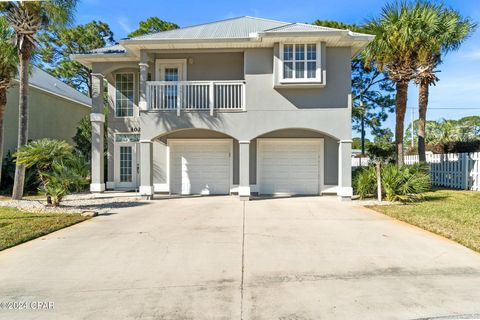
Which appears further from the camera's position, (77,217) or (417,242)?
(77,217)

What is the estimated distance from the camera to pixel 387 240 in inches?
289

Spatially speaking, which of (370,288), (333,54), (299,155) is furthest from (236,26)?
(370,288)

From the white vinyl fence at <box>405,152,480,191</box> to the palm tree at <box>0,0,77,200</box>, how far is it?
17858 millimetres

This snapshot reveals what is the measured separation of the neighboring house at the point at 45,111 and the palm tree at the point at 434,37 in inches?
690

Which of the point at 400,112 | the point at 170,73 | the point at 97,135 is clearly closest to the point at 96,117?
the point at 97,135

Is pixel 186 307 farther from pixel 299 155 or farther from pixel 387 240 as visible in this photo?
pixel 299 155

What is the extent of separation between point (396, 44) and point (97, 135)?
13481mm

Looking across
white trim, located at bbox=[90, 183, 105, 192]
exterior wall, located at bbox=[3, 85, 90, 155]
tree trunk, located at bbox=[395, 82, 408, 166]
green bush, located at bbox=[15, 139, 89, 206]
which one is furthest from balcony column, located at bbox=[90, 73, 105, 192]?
tree trunk, located at bbox=[395, 82, 408, 166]

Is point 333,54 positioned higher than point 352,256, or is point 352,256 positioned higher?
point 333,54

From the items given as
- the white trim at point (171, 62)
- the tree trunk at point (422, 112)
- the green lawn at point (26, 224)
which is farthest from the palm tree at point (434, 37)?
the green lawn at point (26, 224)

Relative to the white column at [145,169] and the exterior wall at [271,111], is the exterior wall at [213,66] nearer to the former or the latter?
the exterior wall at [271,111]

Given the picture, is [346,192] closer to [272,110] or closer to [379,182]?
[379,182]

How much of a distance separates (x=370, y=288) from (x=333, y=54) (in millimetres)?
11029

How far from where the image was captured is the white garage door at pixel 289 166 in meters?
15.6
